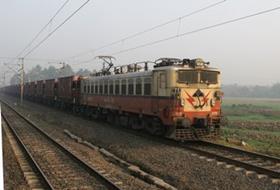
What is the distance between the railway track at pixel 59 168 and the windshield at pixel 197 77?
5462 millimetres

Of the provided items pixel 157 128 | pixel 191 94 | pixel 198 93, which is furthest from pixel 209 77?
pixel 157 128

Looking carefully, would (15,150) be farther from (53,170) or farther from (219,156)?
(219,156)

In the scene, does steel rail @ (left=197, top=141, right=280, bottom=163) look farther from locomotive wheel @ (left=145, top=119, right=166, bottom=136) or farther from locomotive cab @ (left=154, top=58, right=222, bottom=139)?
locomotive wheel @ (left=145, top=119, right=166, bottom=136)

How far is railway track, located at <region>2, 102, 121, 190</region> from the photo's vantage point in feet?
34.2

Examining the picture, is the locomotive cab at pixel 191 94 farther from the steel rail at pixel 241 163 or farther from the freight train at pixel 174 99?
the steel rail at pixel 241 163

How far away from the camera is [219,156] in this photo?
44.0ft

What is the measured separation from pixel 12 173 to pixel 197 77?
8.66 meters

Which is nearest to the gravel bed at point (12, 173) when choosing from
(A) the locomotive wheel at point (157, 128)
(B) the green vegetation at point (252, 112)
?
(A) the locomotive wheel at point (157, 128)

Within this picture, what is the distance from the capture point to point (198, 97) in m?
17.2

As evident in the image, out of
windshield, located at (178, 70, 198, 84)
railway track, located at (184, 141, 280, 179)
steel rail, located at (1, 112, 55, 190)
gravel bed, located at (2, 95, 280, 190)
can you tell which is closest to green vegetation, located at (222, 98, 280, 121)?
windshield, located at (178, 70, 198, 84)

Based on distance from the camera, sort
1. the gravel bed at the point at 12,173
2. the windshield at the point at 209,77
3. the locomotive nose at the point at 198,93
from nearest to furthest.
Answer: the gravel bed at the point at 12,173 → the locomotive nose at the point at 198,93 → the windshield at the point at 209,77

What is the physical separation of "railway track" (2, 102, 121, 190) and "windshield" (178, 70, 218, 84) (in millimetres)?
5462

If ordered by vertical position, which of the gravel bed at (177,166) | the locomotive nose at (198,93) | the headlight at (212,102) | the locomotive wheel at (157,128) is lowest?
the gravel bed at (177,166)

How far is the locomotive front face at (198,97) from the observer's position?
16.8 m
